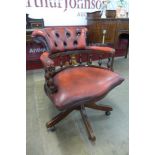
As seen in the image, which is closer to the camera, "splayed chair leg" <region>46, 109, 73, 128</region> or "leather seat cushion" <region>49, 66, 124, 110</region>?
"leather seat cushion" <region>49, 66, 124, 110</region>

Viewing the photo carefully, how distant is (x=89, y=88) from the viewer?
1188 mm

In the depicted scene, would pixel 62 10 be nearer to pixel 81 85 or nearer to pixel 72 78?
pixel 72 78

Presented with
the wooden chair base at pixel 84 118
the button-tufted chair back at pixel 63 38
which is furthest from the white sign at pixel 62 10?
the wooden chair base at pixel 84 118

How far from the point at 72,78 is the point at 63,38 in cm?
43

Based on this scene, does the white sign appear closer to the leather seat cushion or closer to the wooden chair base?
the leather seat cushion

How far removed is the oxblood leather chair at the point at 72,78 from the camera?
1127mm

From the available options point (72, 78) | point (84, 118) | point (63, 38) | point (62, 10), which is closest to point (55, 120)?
point (84, 118)

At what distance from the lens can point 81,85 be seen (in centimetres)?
121

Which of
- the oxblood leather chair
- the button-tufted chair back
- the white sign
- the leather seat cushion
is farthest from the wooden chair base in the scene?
the white sign

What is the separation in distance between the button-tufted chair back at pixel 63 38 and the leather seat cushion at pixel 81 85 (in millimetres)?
228

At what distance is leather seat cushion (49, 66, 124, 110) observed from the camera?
111cm

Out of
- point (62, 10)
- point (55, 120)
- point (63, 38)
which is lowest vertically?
point (55, 120)
